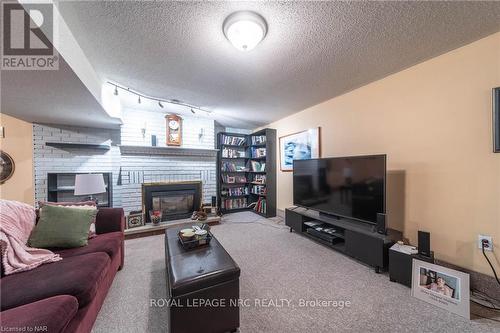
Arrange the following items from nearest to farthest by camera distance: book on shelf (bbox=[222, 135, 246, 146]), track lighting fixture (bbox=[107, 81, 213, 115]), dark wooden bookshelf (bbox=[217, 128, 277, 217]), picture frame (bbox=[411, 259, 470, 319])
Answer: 1. picture frame (bbox=[411, 259, 470, 319])
2. track lighting fixture (bbox=[107, 81, 213, 115])
3. dark wooden bookshelf (bbox=[217, 128, 277, 217])
4. book on shelf (bbox=[222, 135, 246, 146])

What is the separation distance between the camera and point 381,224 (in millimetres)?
1966

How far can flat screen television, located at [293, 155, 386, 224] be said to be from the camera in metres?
2.06

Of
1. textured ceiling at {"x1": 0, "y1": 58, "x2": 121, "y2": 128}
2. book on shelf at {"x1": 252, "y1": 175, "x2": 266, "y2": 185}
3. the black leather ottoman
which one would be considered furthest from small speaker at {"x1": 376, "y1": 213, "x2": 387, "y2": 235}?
textured ceiling at {"x1": 0, "y1": 58, "x2": 121, "y2": 128}

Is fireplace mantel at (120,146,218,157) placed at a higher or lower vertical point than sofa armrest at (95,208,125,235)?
higher

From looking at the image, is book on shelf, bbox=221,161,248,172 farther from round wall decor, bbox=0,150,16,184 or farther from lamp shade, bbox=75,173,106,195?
round wall decor, bbox=0,150,16,184

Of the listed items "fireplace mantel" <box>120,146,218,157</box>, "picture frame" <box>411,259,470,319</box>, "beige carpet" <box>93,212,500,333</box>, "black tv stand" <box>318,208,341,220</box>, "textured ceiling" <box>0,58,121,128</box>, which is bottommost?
"beige carpet" <box>93,212,500,333</box>

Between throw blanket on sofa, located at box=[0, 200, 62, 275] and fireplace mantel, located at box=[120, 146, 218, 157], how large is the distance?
1967 millimetres

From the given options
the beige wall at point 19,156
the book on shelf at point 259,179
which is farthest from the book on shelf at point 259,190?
the beige wall at point 19,156

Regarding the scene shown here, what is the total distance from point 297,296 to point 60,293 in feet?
5.57

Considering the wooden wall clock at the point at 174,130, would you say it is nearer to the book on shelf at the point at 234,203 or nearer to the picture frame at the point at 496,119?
the book on shelf at the point at 234,203

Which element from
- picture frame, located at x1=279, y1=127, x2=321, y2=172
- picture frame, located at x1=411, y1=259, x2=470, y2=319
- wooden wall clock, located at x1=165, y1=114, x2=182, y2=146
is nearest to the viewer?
picture frame, located at x1=411, y1=259, x2=470, y2=319

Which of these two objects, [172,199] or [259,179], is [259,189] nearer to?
[259,179]

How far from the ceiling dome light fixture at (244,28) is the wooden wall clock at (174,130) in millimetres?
2687

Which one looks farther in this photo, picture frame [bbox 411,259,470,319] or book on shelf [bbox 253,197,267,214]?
book on shelf [bbox 253,197,267,214]
